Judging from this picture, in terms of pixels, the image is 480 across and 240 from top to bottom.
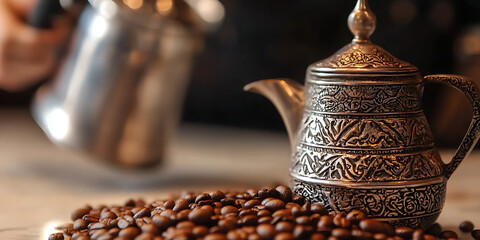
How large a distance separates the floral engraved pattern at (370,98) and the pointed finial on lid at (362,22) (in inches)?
4.7

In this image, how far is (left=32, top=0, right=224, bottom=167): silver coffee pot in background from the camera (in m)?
1.78

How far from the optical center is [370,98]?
106cm

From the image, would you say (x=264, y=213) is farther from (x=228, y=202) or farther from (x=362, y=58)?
(x=362, y=58)

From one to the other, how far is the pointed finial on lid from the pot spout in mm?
161

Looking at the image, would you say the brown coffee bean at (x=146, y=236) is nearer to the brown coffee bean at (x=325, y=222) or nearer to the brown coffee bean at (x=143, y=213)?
the brown coffee bean at (x=143, y=213)

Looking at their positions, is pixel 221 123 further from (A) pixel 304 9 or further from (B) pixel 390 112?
(B) pixel 390 112

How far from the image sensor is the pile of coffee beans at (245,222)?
0.93 metres

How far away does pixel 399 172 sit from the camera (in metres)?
1.04

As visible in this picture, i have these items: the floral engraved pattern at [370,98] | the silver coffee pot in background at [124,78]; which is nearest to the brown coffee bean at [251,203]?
the floral engraved pattern at [370,98]

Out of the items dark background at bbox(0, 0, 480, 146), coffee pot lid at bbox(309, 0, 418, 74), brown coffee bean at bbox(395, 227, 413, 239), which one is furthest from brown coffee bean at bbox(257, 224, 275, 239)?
dark background at bbox(0, 0, 480, 146)

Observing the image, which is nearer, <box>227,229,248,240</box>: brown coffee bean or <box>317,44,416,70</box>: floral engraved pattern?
<box>227,229,248,240</box>: brown coffee bean

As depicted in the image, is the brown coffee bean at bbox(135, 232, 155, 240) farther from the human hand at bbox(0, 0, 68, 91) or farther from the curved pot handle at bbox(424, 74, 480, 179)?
the human hand at bbox(0, 0, 68, 91)

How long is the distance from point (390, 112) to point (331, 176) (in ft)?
0.49

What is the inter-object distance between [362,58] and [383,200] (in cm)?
25
